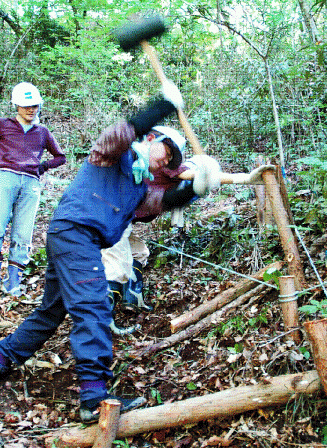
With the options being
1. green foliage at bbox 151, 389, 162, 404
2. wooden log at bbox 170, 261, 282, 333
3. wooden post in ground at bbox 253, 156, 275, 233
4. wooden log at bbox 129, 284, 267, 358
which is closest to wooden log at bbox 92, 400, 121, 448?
green foliage at bbox 151, 389, 162, 404

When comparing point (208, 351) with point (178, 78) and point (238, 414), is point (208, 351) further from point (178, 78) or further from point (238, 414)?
point (178, 78)

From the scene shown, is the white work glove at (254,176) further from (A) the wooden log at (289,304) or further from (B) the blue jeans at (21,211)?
(B) the blue jeans at (21,211)

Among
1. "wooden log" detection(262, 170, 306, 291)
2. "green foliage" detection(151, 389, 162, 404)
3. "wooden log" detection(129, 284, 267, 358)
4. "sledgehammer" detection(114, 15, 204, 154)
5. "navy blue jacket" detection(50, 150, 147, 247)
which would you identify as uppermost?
"sledgehammer" detection(114, 15, 204, 154)

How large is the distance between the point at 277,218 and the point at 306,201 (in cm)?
152

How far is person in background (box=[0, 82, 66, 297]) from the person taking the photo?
4102mm

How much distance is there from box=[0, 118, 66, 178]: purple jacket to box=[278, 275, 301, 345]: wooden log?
9.55 feet

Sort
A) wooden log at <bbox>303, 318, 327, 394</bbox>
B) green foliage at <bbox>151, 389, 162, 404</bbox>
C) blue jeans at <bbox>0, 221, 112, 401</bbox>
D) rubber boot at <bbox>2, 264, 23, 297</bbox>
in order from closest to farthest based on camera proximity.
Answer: wooden log at <bbox>303, 318, 327, 394</bbox>
blue jeans at <bbox>0, 221, 112, 401</bbox>
green foliage at <bbox>151, 389, 162, 404</bbox>
rubber boot at <bbox>2, 264, 23, 297</bbox>

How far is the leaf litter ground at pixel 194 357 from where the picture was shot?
225 centimetres

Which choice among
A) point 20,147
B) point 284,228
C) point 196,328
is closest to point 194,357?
point 196,328

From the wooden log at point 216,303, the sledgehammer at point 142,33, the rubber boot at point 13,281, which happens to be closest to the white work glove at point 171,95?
the sledgehammer at point 142,33

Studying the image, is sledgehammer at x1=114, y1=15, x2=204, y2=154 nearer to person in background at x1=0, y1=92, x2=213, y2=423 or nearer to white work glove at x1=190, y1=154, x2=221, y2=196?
white work glove at x1=190, y1=154, x2=221, y2=196

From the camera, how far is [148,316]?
12.6 feet

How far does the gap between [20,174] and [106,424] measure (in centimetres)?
280

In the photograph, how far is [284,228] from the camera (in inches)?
Answer: 108
